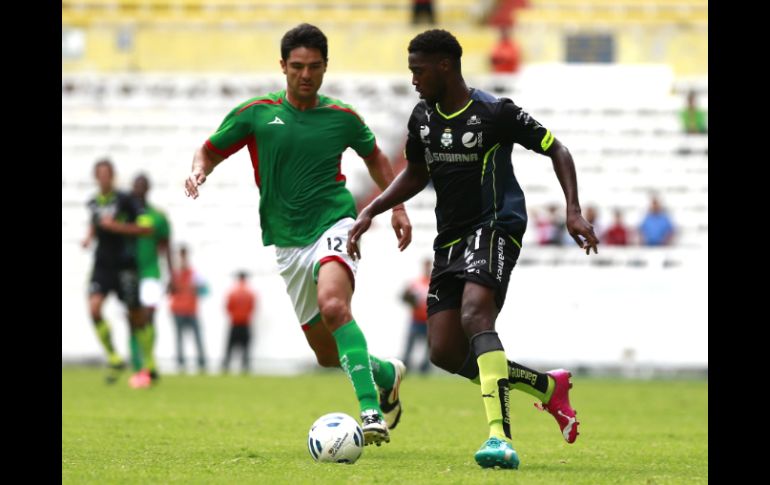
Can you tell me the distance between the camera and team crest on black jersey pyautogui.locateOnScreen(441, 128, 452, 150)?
28.7 ft

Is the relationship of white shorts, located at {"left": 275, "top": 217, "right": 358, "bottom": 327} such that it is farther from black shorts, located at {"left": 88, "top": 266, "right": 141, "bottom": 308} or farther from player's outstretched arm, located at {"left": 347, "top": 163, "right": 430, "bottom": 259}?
black shorts, located at {"left": 88, "top": 266, "right": 141, "bottom": 308}

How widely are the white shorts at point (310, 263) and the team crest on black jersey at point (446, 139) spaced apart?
3.80ft

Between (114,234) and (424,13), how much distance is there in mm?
14245

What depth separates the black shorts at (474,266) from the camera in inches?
340

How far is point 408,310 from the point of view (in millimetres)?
23266

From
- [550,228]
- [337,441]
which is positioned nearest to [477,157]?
[337,441]

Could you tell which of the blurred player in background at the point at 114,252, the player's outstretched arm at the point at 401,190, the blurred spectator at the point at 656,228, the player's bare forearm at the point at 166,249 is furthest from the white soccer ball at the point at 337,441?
the blurred spectator at the point at 656,228

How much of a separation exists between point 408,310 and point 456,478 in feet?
51.4

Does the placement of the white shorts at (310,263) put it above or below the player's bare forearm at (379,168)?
below

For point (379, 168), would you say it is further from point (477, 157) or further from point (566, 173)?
point (566, 173)

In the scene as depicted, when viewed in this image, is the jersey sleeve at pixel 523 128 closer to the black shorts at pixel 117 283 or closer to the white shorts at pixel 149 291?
the black shorts at pixel 117 283

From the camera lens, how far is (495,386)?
8.34 metres
